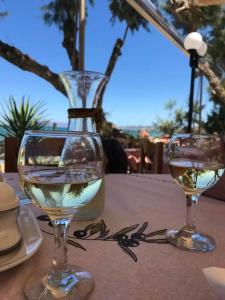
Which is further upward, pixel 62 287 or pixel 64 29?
pixel 64 29

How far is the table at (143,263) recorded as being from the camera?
1.02 ft

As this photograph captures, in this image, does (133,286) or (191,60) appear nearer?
(133,286)

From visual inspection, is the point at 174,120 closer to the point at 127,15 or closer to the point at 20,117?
the point at 127,15

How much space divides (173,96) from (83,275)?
10989 mm

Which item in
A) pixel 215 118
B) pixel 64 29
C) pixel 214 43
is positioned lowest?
pixel 215 118

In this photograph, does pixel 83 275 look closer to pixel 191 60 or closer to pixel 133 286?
pixel 133 286

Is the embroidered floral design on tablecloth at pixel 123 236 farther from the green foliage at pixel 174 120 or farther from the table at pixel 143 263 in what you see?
the green foliage at pixel 174 120

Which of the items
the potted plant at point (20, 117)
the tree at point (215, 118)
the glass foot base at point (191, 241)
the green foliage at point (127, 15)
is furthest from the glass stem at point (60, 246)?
the tree at point (215, 118)

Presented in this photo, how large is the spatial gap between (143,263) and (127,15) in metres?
5.89

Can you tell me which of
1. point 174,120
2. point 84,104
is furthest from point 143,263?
point 174,120

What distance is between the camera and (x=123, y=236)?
469mm

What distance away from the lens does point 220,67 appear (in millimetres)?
9320

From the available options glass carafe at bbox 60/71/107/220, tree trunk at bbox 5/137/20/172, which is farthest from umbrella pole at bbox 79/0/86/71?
glass carafe at bbox 60/71/107/220

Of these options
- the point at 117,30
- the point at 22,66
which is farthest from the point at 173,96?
the point at 22,66
